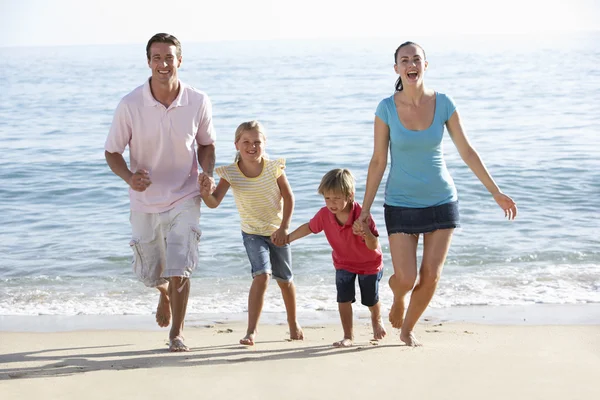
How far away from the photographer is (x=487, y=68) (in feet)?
130

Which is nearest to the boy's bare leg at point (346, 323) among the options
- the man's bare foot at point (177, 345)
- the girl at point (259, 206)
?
the girl at point (259, 206)

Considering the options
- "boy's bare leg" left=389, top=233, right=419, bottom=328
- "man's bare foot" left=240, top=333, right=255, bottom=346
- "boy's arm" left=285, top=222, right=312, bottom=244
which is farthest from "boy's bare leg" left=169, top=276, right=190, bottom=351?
"boy's bare leg" left=389, top=233, right=419, bottom=328

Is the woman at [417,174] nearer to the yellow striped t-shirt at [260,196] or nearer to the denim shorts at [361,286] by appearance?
the denim shorts at [361,286]

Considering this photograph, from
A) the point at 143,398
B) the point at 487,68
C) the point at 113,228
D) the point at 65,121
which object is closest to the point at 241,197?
the point at 143,398

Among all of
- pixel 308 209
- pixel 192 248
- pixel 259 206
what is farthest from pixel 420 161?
pixel 308 209

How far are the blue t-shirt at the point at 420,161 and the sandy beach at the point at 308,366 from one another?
903mm

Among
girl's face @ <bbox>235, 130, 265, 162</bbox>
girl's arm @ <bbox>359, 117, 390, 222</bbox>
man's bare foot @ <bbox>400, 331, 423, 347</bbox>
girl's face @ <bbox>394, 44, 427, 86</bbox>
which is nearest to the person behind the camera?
girl's face @ <bbox>394, 44, 427, 86</bbox>

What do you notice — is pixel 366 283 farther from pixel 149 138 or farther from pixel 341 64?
pixel 341 64

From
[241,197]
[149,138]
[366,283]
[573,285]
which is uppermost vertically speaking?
[149,138]

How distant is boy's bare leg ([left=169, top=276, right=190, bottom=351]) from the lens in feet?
18.0

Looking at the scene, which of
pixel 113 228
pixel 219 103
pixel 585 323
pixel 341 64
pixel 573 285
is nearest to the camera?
pixel 585 323

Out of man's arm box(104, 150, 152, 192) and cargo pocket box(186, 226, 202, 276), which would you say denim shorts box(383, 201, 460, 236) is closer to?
cargo pocket box(186, 226, 202, 276)

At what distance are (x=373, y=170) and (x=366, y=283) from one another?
754 millimetres

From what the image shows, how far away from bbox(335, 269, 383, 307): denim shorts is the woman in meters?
0.29
